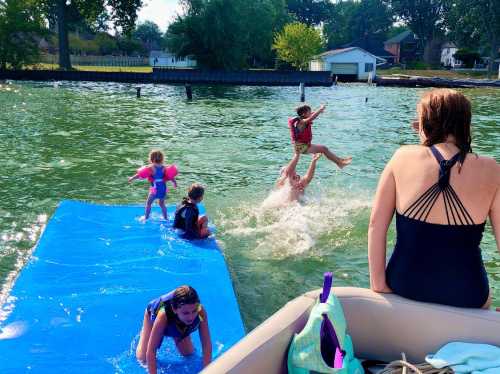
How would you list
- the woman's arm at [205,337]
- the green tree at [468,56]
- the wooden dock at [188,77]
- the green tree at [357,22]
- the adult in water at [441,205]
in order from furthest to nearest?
1. the green tree at [357,22]
2. the green tree at [468,56]
3. the wooden dock at [188,77]
4. the woman's arm at [205,337]
5. the adult in water at [441,205]

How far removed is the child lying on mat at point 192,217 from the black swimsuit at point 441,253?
477cm

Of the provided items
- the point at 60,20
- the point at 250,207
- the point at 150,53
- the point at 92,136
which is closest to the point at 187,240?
the point at 250,207

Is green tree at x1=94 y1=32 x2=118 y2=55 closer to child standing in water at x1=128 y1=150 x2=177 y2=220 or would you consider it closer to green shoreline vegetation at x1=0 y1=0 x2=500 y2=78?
green shoreline vegetation at x1=0 y1=0 x2=500 y2=78

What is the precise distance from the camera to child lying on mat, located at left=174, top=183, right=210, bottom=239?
7398 millimetres

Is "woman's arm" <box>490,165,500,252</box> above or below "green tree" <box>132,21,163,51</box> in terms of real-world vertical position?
below

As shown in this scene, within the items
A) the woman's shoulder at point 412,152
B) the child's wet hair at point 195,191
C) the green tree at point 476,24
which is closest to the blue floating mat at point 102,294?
the child's wet hair at point 195,191

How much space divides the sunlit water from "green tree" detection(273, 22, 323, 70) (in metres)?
31.1

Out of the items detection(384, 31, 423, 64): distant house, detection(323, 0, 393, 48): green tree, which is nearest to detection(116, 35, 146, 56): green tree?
detection(323, 0, 393, 48): green tree

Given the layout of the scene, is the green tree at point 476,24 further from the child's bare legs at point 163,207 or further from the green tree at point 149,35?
the green tree at point 149,35

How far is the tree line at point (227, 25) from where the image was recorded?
56.3 m

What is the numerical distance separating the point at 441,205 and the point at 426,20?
97.5 metres

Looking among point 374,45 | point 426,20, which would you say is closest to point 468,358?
point 426,20

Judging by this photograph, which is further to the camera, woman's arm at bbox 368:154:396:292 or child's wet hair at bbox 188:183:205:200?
child's wet hair at bbox 188:183:205:200

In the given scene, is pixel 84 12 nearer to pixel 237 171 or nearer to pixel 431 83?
pixel 431 83
